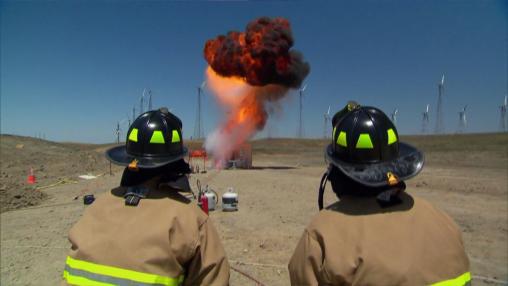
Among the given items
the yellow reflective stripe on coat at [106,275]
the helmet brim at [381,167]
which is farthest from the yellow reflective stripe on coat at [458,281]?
the yellow reflective stripe on coat at [106,275]

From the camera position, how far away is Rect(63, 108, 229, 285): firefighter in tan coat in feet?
7.55

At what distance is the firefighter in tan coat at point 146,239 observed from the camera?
7.55 feet

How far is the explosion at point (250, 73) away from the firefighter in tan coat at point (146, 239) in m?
33.7

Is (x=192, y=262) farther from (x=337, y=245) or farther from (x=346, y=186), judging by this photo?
(x=346, y=186)

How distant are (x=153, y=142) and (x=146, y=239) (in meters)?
0.83

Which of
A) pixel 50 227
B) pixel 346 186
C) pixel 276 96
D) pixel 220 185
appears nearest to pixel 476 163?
pixel 276 96

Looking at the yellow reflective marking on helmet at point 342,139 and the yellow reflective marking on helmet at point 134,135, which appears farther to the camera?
the yellow reflective marking on helmet at point 134,135

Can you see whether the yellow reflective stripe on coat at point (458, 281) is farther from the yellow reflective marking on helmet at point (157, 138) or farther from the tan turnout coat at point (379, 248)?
the yellow reflective marking on helmet at point (157, 138)

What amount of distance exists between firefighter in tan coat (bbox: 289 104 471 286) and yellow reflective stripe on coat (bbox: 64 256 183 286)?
78 centimetres

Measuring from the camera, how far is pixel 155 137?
289cm

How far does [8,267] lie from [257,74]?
3125 centimetres

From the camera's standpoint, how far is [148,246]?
230 centimetres

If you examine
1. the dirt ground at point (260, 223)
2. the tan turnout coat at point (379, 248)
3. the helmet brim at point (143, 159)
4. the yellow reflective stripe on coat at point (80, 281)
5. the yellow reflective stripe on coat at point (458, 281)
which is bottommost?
the dirt ground at point (260, 223)

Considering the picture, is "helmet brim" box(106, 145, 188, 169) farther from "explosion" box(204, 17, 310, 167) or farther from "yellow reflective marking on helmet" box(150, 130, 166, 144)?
"explosion" box(204, 17, 310, 167)
